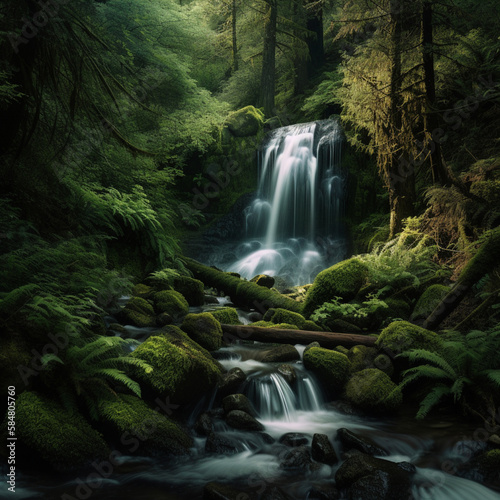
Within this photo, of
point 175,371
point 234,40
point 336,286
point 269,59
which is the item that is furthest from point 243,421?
point 234,40

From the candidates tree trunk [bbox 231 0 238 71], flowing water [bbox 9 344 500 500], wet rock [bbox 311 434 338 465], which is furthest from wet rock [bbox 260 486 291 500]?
tree trunk [bbox 231 0 238 71]

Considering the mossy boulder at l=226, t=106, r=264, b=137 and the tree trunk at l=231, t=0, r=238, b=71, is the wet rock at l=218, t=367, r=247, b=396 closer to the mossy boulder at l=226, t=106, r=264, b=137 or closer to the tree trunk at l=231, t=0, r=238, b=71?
the mossy boulder at l=226, t=106, r=264, b=137

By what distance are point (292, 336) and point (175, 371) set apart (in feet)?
8.28

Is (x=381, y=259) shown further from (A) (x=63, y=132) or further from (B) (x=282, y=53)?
(B) (x=282, y=53)

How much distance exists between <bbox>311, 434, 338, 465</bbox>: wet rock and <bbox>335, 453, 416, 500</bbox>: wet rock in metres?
0.32

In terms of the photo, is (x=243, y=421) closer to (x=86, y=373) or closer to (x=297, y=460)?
(x=297, y=460)

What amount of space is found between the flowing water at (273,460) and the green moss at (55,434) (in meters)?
0.18

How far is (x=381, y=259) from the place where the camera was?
8.23m

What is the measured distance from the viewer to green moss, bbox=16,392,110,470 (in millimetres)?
3422

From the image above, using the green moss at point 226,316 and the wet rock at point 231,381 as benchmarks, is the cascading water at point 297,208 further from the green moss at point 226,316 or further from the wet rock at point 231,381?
the wet rock at point 231,381

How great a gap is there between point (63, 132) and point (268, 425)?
557cm

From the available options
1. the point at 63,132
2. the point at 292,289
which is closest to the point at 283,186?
the point at 292,289

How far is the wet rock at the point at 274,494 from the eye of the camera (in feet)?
11.1

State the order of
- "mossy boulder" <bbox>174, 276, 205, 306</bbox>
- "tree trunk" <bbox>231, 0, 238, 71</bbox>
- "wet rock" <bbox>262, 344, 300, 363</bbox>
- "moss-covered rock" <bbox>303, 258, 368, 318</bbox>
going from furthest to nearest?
"tree trunk" <bbox>231, 0, 238, 71</bbox>
"mossy boulder" <bbox>174, 276, 205, 306</bbox>
"moss-covered rock" <bbox>303, 258, 368, 318</bbox>
"wet rock" <bbox>262, 344, 300, 363</bbox>
